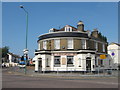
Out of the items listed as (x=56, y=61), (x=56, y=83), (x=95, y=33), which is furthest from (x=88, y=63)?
(x=56, y=83)

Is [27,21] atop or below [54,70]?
atop

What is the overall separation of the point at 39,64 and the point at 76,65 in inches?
280

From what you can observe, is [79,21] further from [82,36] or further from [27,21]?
[27,21]

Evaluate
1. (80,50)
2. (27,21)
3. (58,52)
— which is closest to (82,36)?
(80,50)

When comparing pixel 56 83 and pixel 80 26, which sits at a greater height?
pixel 80 26

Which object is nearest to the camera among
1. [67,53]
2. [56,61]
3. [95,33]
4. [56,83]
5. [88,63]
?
[56,83]

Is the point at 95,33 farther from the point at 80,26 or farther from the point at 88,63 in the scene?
the point at 88,63

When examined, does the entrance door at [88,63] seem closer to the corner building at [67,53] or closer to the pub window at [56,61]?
the corner building at [67,53]

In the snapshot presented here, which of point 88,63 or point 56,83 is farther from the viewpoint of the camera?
point 88,63

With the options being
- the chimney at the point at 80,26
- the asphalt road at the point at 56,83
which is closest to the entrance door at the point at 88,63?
the chimney at the point at 80,26

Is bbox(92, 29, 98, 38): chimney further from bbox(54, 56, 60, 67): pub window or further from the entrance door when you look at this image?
bbox(54, 56, 60, 67): pub window

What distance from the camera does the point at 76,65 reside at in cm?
3559

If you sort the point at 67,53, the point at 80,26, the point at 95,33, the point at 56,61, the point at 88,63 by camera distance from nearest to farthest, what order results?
the point at 88,63 < the point at 67,53 < the point at 56,61 < the point at 80,26 < the point at 95,33

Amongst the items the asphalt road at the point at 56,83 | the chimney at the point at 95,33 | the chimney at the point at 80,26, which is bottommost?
the asphalt road at the point at 56,83
